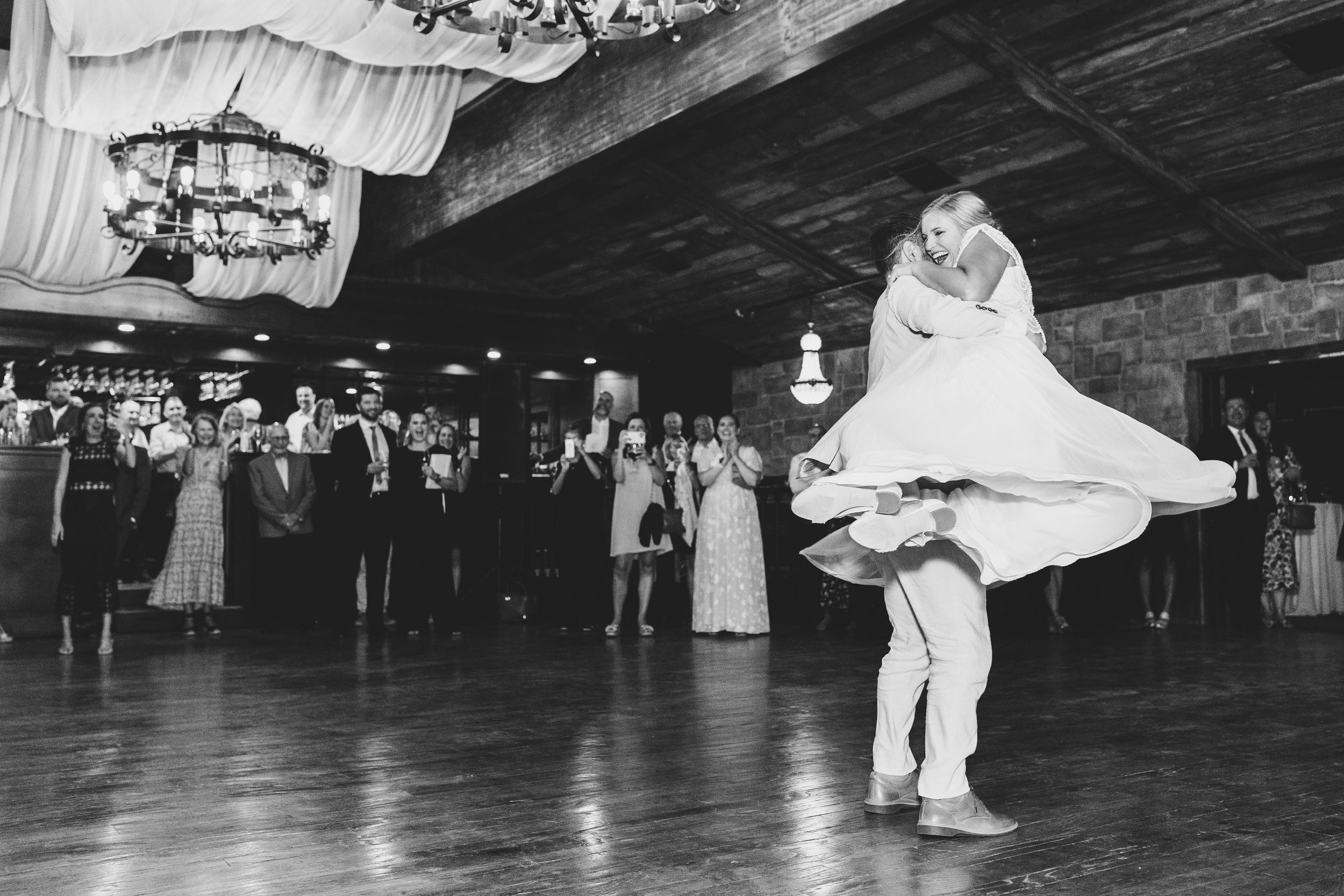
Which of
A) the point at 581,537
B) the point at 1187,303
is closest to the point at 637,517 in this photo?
the point at 581,537

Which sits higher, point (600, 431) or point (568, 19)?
point (568, 19)

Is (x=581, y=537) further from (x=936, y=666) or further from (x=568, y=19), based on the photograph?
(x=936, y=666)

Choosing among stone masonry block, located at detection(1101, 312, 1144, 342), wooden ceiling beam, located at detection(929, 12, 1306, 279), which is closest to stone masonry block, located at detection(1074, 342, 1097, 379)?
stone masonry block, located at detection(1101, 312, 1144, 342)

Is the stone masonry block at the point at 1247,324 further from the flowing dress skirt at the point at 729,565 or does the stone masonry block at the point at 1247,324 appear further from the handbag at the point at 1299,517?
the flowing dress skirt at the point at 729,565

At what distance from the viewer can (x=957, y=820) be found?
2279mm

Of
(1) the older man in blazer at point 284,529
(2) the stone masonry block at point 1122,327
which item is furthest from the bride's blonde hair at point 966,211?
(2) the stone masonry block at point 1122,327

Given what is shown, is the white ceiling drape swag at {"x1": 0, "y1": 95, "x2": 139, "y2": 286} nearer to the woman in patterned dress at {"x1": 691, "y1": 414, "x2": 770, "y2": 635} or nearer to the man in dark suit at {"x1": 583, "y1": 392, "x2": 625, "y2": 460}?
the man in dark suit at {"x1": 583, "y1": 392, "x2": 625, "y2": 460}

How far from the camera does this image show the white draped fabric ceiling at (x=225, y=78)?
591cm

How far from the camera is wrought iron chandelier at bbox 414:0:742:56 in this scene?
492 cm

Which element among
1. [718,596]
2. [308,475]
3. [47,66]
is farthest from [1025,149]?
[47,66]

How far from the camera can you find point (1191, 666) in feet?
17.6

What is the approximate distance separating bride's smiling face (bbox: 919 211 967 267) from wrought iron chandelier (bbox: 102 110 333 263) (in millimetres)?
5980

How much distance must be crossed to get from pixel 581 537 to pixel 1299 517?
15.8 feet

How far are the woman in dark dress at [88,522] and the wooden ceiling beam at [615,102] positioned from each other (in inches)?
139
